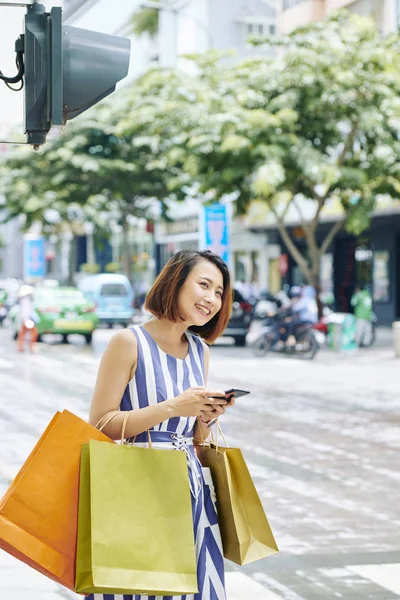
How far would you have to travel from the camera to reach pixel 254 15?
48.2 meters

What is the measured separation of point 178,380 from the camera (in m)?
3.57

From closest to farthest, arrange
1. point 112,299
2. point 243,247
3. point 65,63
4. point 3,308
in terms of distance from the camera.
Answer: point 65,63 < point 112,299 < point 3,308 < point 243,247

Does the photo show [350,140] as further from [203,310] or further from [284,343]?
[203,310]

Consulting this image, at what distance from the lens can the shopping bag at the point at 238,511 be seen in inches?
137

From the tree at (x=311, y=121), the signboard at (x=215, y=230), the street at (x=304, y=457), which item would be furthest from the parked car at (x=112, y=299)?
the street at (x=304, y=457)

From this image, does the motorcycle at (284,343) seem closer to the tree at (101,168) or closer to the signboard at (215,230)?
the signboard at (215,230)

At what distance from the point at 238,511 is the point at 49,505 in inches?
26.1

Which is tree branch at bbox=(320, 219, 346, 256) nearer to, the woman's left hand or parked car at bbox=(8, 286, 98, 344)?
parked car at bbox=(8, 286, 98, 344)

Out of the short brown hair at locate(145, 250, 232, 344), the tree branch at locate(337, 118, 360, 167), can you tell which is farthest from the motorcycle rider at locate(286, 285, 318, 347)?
the short brown hair at locate(145, 250, 232, 344)

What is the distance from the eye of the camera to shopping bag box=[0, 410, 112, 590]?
307 cm

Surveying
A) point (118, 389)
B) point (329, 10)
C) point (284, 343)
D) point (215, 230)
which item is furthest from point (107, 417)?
point (329, 10)

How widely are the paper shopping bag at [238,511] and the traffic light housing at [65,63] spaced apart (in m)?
1.52

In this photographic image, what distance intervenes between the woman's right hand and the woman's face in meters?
0.32

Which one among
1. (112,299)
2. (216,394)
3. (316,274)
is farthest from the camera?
(112,299)
